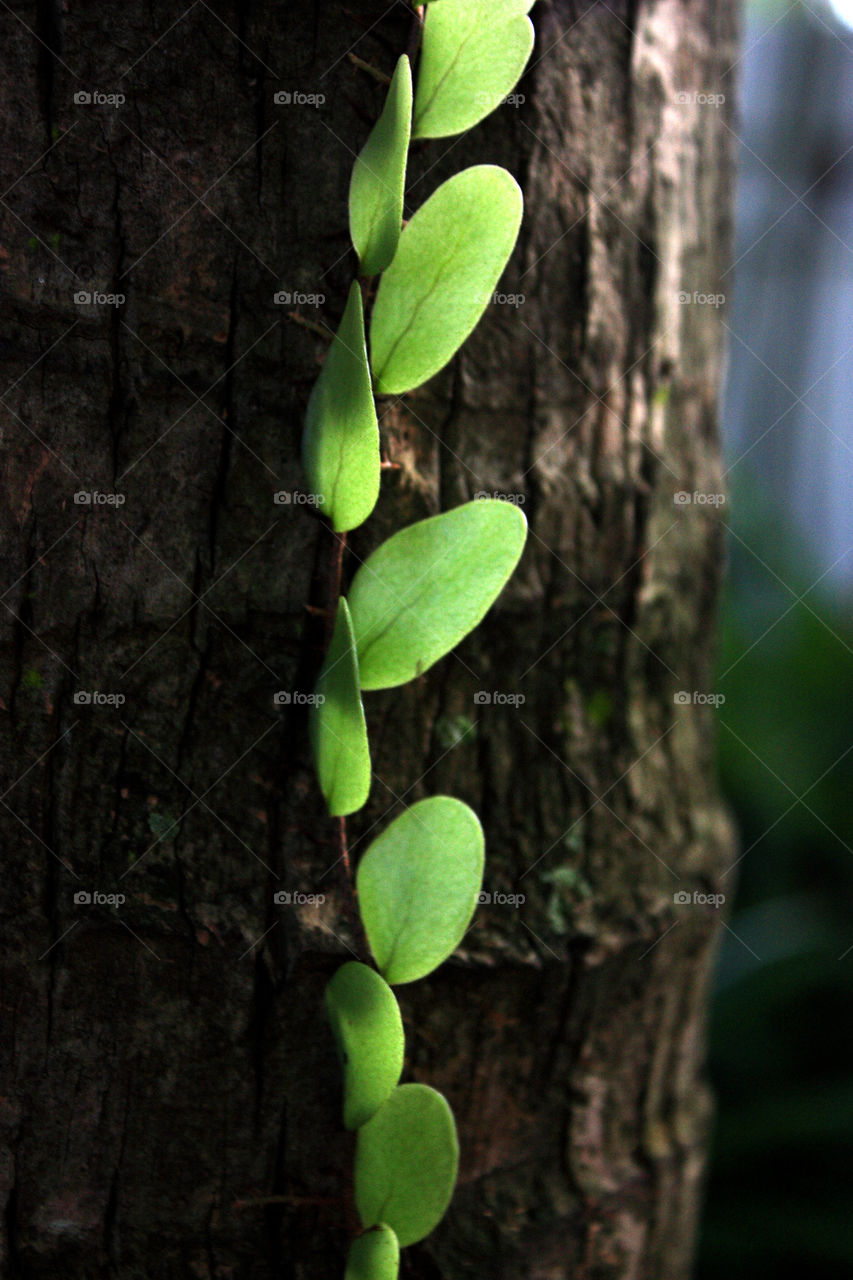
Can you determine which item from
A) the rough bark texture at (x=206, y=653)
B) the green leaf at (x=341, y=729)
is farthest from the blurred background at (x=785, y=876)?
the green leaf at (x=341, y=729)

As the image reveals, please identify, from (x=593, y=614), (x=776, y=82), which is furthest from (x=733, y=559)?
(x=776, y=82)

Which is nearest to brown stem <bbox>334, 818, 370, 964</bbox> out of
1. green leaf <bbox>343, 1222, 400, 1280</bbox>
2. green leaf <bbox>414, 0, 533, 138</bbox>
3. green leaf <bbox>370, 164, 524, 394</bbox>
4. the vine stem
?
the vine stem

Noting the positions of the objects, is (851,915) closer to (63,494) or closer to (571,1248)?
(571,1248)

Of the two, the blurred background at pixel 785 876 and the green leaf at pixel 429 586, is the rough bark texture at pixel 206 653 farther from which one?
the blurred background at pixel 785 876

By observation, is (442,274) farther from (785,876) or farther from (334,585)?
(785,876)

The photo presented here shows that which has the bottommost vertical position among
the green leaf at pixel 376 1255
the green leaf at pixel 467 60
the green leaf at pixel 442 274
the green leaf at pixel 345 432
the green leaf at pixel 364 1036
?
the green leaf at pixel 376 1255

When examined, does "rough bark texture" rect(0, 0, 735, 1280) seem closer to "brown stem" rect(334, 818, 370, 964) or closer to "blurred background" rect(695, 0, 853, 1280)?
"brown stem" rect(334, 818, 370, 964)
